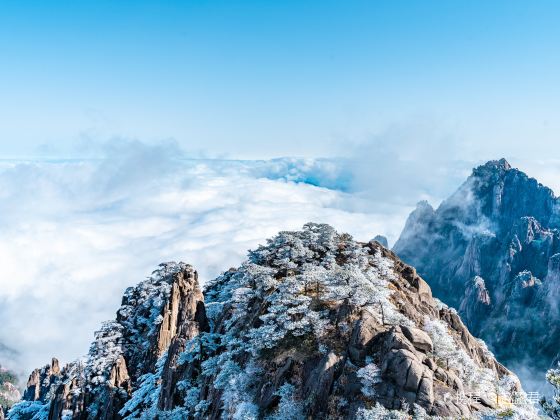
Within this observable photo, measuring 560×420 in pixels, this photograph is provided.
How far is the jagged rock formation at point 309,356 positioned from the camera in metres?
32.9

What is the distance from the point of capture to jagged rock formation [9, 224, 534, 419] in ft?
108

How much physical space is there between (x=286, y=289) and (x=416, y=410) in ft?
69.8

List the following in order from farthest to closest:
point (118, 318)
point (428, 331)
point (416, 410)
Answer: point (118, 318) → point (428, 331) → point (416, 410)

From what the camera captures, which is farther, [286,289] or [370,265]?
[370,265]

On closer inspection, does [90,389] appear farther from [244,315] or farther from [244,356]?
[244,356]

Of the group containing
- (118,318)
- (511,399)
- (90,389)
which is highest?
(511,399)

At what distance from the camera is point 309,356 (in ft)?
128

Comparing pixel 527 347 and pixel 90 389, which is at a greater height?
pixel 90 389

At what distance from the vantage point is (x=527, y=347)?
185125 mm

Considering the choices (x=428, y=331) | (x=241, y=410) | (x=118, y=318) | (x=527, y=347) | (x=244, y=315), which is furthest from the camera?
(x=527, y=347)

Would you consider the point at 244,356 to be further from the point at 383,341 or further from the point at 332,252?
the point at 332,252

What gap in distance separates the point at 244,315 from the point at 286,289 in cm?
937

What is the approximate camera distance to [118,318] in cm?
9400

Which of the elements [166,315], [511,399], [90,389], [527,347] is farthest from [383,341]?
[527,347]
